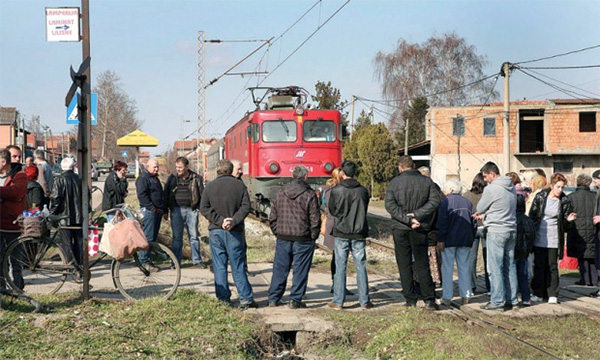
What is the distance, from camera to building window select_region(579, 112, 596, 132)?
47.8m

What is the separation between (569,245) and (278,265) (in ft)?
A: 16.0

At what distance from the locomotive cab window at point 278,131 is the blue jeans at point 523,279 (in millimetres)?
11516

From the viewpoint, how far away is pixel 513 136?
157ft

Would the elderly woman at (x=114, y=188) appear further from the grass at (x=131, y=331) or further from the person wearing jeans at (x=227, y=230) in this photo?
the grass at (x=131, y=331)

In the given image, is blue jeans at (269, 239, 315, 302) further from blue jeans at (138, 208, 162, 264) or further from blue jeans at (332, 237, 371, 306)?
blue jeans at (138, 208, 162, 264)

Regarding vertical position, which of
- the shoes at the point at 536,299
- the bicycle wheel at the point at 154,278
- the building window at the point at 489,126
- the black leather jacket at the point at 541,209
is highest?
the building window at the point at 489,126

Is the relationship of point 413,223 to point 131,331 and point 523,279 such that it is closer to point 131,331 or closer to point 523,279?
point 523,279

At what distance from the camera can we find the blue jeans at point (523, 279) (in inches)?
364

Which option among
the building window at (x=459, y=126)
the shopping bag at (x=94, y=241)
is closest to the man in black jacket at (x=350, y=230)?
the shopping bag at (x=94, y=241)

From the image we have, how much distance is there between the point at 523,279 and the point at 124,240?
5.18m

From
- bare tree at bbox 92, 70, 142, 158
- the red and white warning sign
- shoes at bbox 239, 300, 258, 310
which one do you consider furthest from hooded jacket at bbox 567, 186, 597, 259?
bare tree at bbox 92, 70, 142, 158

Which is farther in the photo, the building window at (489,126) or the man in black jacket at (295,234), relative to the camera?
the building window at (489,126)

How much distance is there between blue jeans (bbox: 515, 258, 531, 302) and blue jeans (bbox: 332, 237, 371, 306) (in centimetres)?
213

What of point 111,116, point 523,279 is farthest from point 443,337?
point 111,116
